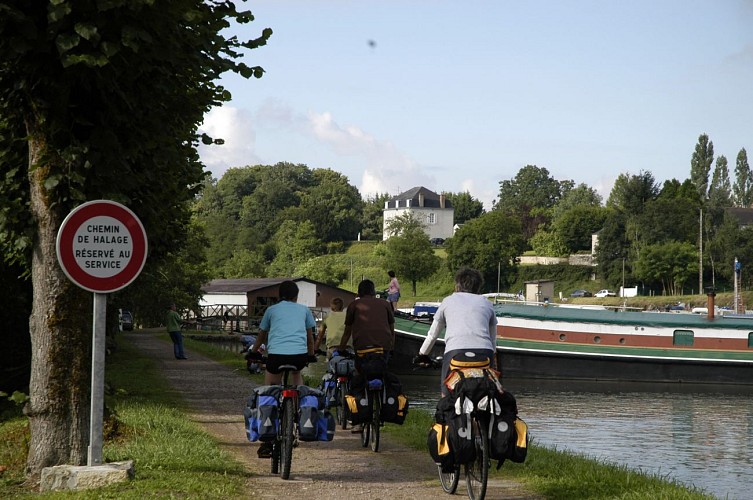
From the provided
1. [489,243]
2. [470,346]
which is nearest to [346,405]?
[470,346]

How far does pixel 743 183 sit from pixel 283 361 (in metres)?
158

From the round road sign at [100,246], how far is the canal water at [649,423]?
23.2 ft

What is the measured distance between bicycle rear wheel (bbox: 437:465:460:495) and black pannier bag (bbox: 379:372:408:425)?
277cm

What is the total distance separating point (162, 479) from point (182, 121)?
4287 millimetres

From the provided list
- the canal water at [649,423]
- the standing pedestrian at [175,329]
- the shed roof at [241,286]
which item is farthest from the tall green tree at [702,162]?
the standing pedestrian at [175,329]

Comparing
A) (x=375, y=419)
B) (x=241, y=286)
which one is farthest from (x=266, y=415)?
(x=241, y=286)

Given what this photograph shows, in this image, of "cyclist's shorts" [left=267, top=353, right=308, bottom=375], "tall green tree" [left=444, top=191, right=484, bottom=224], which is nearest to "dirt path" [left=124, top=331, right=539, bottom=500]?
"cyclist's shorts" [left=267, top=353, right=308, bottom=375]

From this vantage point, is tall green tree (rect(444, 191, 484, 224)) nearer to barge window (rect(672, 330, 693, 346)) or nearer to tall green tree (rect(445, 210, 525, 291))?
tall green tree (rect(445, 210, 525, 291))

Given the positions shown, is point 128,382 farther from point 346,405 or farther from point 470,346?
point 470,346

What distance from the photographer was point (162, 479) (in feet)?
31.1

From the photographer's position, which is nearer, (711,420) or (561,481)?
(561,481)

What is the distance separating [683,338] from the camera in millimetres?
41562

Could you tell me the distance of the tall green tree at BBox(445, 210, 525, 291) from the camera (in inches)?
4491

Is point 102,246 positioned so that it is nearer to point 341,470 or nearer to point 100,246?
point 100,246
